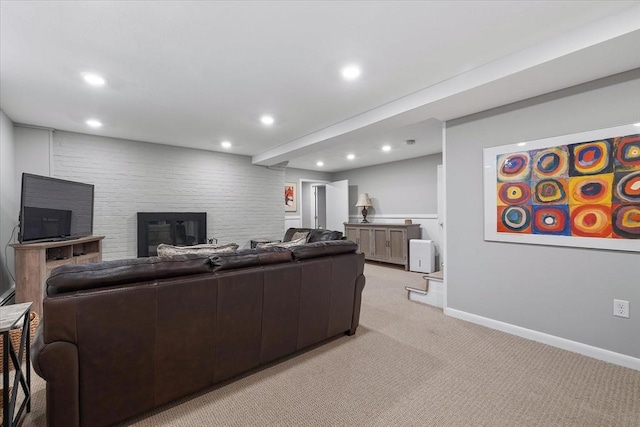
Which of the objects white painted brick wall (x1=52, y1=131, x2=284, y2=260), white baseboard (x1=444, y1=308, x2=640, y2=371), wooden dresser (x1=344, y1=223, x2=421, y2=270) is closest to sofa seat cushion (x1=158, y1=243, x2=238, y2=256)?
white baseboard (x1=444, y1=308, x2=640, y2=371)

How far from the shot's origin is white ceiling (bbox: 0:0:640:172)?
1.64 meters

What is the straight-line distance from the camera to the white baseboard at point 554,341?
2.05 metres

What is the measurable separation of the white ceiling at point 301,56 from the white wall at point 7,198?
10.5 inches

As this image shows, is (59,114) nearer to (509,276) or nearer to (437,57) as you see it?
(437,57)

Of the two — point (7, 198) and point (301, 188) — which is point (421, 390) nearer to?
point (7, 198)

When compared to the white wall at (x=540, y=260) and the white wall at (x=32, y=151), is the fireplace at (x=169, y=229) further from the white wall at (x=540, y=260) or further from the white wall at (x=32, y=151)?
the white wall at (x=540, y=260)

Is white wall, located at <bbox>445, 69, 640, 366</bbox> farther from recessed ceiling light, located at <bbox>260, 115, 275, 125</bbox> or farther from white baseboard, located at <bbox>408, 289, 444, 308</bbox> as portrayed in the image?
recessed ceiling light, located at <bbox>260, 115, 275, 125</bbox>

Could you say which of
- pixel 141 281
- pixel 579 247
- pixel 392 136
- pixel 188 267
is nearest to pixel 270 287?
pixel 188 267

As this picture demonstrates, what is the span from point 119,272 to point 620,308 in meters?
3.33

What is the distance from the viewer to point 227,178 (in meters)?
5.37

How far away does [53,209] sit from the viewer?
2.96 meters

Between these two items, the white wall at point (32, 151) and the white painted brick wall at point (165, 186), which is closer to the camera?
the white wall at point (32, 151)

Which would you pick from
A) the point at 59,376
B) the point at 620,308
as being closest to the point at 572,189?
the point at 620,308

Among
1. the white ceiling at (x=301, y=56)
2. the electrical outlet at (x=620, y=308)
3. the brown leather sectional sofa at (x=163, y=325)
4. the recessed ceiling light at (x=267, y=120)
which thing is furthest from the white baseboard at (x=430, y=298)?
the recessed ceiling light at (x=267, y=120)
